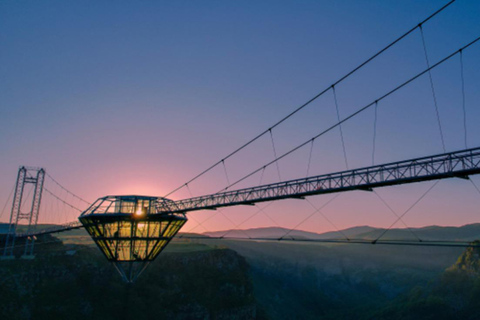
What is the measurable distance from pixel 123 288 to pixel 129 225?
3545 cm

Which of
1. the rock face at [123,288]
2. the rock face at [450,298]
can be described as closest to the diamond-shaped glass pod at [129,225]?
the rock face at [123,288]

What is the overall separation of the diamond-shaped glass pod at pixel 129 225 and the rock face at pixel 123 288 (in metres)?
26.6

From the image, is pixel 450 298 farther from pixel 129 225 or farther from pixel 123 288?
pixel 129 225

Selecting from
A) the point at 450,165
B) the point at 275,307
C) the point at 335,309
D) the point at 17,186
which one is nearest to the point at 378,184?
the point at 450,165

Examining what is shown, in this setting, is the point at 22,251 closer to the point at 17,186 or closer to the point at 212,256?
the point at 17,186

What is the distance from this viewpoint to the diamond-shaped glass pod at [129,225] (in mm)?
42562

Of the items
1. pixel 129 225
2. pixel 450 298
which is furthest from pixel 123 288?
pixel 450 298

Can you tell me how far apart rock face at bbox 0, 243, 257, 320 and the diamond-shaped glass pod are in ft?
87.2

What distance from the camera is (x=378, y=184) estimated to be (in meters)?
26.0

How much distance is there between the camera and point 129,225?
43312 mm

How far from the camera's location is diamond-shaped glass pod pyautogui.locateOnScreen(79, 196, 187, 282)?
140 feet

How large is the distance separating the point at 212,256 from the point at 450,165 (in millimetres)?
75278

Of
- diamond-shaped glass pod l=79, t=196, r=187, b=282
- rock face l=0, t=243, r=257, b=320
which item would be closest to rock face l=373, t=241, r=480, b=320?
rock face l=0, t=243, r=257, b=320

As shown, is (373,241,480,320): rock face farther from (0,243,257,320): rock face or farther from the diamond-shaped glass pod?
the diamond-shaped glass pod
